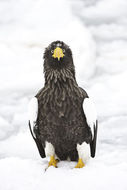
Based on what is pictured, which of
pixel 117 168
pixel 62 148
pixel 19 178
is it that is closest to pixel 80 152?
pixel 62 148

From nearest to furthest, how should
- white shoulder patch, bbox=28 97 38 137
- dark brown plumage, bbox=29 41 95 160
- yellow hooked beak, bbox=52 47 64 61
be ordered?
yellow hooked beak, bbox=52 47 64 61
dark brown plumage, bbox=29 41 95 160
white shoulder patch, bbox=28 97 38 137

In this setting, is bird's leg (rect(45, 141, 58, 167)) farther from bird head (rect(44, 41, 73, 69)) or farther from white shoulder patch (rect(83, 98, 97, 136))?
bird head (rect(44, 41, 73, 69))

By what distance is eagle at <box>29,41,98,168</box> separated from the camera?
626cm

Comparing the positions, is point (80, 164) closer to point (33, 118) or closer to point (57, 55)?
point (33, 118)

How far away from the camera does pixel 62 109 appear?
6230mm

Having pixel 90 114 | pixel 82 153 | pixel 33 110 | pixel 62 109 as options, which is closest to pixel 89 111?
pixel 90 114

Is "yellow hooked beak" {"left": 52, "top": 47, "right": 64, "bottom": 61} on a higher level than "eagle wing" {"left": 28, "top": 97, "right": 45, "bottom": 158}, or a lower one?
higher

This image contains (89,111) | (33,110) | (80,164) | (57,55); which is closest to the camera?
(57,55)

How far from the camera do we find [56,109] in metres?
6.25

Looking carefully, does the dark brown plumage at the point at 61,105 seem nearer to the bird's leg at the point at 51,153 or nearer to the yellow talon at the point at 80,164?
the bird's leg at the point at 51,153

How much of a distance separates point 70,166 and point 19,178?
1.03 metres

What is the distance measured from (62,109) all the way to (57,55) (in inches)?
38.9

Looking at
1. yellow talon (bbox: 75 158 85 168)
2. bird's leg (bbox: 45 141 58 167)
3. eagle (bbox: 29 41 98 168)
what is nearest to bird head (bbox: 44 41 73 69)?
eagle (bbox: 29 41 98 168)

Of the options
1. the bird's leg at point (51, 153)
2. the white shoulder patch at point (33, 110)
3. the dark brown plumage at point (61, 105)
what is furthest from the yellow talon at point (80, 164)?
the white shoulder patch at point (33, 110)
